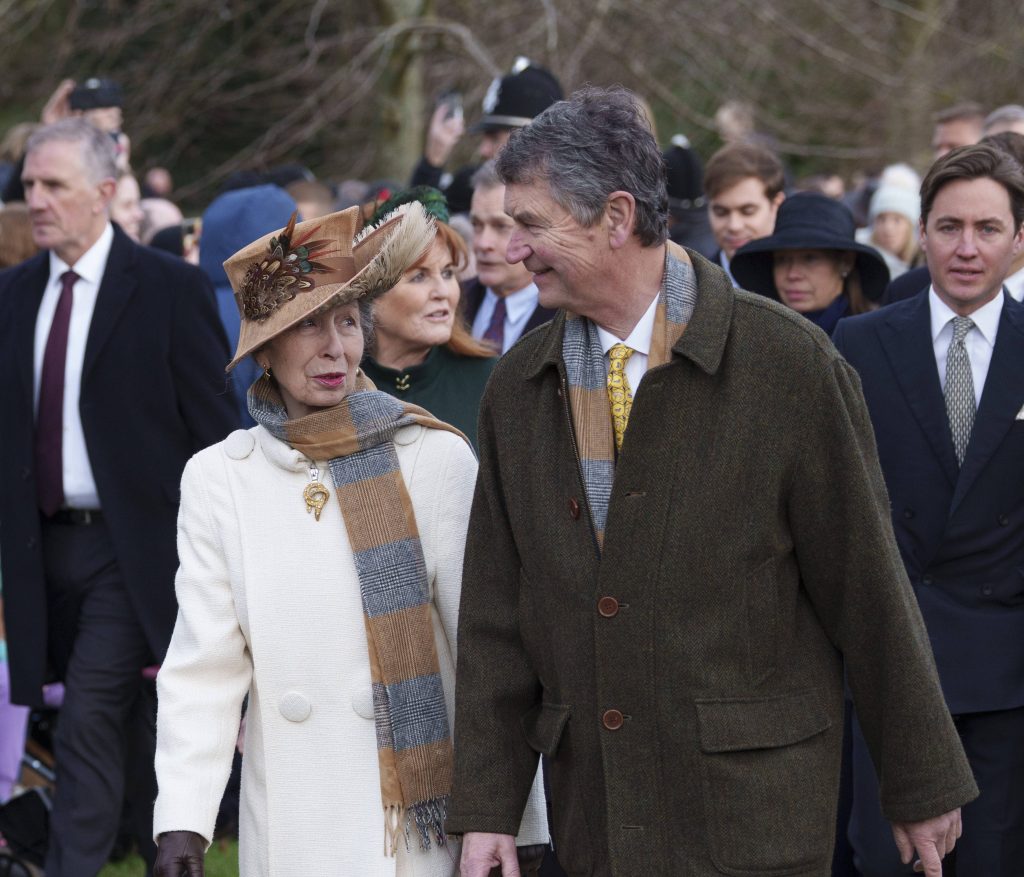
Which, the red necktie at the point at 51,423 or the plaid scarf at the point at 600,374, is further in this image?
the red necktie at the point at 51,423

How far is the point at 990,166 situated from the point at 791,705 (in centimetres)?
232

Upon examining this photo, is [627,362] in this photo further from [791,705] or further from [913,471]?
[913,471]

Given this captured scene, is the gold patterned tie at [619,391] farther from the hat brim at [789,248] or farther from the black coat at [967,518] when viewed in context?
the hat brim at [789,248]

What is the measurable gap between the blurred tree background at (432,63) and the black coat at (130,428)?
10406mm

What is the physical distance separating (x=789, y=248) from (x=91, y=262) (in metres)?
2.58

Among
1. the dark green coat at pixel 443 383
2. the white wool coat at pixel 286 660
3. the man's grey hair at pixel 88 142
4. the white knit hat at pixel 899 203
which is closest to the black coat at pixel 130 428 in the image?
the man's grey hair at pixel 88 142

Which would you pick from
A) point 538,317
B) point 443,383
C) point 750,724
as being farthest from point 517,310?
point 750,724

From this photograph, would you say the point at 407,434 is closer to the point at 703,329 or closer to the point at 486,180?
the point at 703,329

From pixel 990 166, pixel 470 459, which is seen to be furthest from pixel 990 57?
pixel 470 459

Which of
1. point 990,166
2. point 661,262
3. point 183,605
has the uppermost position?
point 990,166

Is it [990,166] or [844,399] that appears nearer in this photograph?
[844,399]

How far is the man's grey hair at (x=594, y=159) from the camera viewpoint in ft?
10.7

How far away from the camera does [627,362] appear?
3377 millimetres

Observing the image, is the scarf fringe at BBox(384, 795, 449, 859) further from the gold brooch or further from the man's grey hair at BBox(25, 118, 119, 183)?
the man's grey hair at BBox(25, 118, 119, 183)
